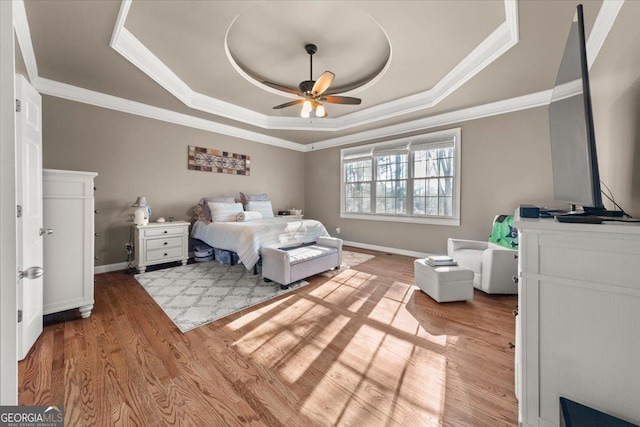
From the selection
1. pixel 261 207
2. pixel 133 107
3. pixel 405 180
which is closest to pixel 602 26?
pixel 405 180

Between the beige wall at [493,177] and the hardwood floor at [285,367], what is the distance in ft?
6.24

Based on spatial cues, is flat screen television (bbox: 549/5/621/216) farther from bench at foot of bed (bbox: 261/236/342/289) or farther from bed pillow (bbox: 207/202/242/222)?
bed pillow (bbox: 207/202/242/222)

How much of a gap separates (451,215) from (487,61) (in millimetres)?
2425

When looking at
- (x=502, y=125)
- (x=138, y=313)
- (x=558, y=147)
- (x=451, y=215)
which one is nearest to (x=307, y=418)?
(x=138, y=313)

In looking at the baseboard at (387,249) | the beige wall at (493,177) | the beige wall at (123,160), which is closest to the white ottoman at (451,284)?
the beige wall at (493,177)

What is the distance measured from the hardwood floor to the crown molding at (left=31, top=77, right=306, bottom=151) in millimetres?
2919

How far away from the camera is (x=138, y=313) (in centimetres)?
238

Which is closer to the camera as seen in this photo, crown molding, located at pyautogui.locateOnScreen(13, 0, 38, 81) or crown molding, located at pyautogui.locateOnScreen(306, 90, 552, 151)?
crown molding, located at pyautogui.locateOnScreen(13, 0, 38, 81)

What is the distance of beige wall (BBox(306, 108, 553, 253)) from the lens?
3527mm

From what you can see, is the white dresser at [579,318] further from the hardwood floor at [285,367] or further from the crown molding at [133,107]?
the crown molding at [133,107]

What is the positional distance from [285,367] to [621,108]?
115 inches

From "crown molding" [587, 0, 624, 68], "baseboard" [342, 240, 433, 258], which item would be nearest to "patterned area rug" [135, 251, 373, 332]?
"baseboard" [342, 240, 433, 258]

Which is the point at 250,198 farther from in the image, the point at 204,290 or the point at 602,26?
the point at 602,26

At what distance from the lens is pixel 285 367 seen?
165 centimetres
